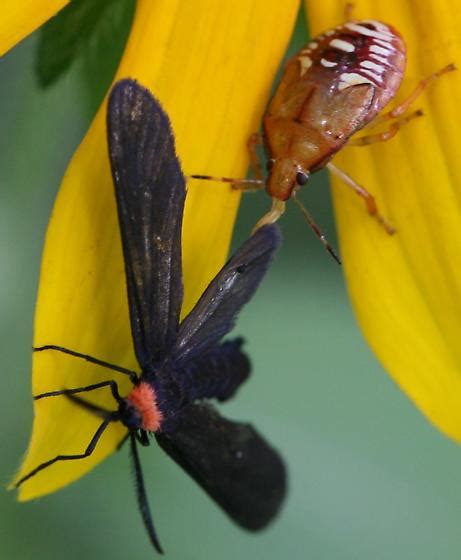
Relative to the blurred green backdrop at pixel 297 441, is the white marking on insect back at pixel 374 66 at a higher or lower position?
higher

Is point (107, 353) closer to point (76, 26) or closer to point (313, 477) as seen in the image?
point (76, 26)

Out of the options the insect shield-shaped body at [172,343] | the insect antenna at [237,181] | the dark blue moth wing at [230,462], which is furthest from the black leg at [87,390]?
the insect antenna at [237,181]

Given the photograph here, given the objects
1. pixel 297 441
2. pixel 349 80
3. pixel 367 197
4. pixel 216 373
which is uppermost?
pixel 349 80

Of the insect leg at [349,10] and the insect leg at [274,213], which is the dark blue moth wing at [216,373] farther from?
the insect leg at [349,10]

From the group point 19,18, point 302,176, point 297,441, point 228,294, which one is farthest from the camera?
point 297,441

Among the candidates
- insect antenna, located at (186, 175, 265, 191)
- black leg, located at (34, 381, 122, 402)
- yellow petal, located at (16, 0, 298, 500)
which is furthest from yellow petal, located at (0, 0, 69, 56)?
black leg, located at (34, 381, 122, 402)

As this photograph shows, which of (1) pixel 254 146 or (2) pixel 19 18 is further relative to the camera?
(1) pixel 254 146

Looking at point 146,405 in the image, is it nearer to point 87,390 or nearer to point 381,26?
point 87,390

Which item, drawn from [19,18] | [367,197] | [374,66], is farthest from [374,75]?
[19,18]
